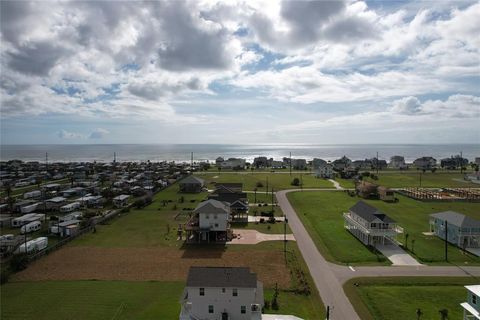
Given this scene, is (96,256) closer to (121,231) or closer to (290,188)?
(121,231)

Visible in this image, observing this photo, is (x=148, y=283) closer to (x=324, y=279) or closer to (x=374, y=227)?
(x=324, y=279)

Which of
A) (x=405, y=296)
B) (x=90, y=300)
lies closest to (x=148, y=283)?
(x=90, y=300)

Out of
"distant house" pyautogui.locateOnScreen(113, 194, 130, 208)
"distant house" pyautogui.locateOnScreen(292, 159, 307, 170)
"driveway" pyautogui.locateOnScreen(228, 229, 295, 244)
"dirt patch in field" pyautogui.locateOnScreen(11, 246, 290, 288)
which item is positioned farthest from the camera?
"distant house" pyautogui.locateOnScreen(292, 159, 307, 170)

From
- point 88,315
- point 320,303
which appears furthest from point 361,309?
point 88,315

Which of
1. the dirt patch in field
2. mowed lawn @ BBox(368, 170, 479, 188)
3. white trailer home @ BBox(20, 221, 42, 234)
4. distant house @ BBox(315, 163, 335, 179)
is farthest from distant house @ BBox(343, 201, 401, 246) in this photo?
distant house @ BBox(315, 163, 335, 179)

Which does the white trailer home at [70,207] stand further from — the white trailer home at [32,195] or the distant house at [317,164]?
the distant house at [317,164]

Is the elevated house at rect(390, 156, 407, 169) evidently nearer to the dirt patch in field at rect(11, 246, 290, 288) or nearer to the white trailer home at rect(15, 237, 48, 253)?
the dirt patch in field at rect(11, 246, 290, 288)

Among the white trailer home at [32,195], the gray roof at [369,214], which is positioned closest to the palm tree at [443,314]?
the gray roof at [369,214]
